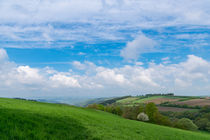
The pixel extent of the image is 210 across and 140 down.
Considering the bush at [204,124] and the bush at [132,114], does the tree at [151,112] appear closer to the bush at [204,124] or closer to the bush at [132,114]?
the bush at [132,114]

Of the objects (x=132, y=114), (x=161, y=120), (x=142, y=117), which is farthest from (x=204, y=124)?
(x=132, y=114)

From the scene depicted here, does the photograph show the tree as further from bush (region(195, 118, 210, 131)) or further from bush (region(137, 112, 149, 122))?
bush (region(195, 118, 210, 131))

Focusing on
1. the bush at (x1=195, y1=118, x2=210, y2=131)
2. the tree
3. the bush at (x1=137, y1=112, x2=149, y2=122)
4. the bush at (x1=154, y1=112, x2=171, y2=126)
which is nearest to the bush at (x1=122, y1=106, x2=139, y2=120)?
the bush at (x1=137, y1=112, x2=149, y2=122)

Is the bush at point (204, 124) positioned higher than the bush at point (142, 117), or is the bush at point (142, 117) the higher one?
the bush at point (142, 117)

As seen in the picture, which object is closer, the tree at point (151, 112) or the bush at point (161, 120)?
the bush at point (161, 120)

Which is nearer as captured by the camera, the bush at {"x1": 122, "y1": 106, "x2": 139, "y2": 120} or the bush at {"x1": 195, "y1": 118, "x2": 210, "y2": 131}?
the bush at {"x1": 122, "y1": 106, "x2": 139, "y2": 120}

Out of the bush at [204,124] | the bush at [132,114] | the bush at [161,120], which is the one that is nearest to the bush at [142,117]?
the bush at [132,114]

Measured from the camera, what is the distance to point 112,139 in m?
11.3

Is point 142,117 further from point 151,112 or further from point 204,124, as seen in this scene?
point 204,124

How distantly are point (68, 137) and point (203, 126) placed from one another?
87430 mm

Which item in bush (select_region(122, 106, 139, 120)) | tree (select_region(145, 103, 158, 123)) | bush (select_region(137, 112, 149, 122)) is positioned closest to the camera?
bush (select_region(137, 112, 149, 122))

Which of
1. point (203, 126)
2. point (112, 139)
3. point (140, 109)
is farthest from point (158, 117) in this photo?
point (112, 139)

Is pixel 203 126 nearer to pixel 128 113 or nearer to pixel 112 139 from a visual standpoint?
Result: pixel 128 113

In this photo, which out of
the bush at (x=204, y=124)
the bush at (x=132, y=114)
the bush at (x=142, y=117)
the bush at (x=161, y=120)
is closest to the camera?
the bush at (x=161, y=120)
